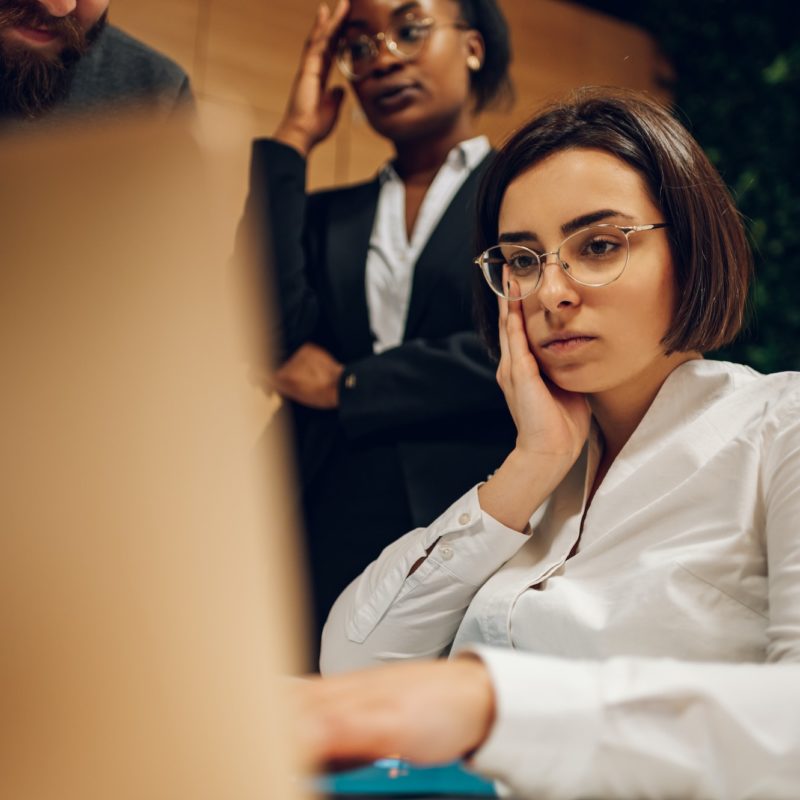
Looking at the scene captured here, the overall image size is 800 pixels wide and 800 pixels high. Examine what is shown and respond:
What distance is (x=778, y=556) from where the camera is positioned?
2.38ft

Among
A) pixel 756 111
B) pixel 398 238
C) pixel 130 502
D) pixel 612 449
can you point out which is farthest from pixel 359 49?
pixel 756 111

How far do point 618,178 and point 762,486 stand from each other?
1.10 feet

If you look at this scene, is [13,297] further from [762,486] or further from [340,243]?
[340,243]

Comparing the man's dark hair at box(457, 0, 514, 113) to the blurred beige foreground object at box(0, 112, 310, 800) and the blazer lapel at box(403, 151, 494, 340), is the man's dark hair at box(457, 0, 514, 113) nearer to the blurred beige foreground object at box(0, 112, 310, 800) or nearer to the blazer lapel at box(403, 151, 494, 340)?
the blazer lapel at box(403, 151, 494, 340)

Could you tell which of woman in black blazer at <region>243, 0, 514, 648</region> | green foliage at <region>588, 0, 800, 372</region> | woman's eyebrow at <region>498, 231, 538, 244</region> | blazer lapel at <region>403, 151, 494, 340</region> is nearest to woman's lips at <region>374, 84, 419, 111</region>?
woman in black blazer at <region>243, 0, 514, 648</region>

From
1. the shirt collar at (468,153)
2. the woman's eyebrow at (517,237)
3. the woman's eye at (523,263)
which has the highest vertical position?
the shirt collar at (468,153)

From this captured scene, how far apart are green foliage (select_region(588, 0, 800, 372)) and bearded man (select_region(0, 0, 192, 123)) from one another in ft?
6.20

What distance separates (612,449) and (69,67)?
2.85 feet

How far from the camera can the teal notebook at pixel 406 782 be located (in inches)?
24.5

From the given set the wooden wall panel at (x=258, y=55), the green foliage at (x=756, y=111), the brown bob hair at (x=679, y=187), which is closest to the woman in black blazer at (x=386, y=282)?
the brown bob hair at (x=679, y=187)

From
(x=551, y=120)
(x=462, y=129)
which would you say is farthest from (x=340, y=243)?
(x=551, y=120)

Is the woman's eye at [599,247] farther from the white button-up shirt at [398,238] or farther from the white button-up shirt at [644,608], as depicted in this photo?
the white button-up shirt at [398,238]

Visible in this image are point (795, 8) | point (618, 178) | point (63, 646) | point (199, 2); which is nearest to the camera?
point (63, 646)

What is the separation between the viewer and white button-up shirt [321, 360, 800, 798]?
0.52 meters
